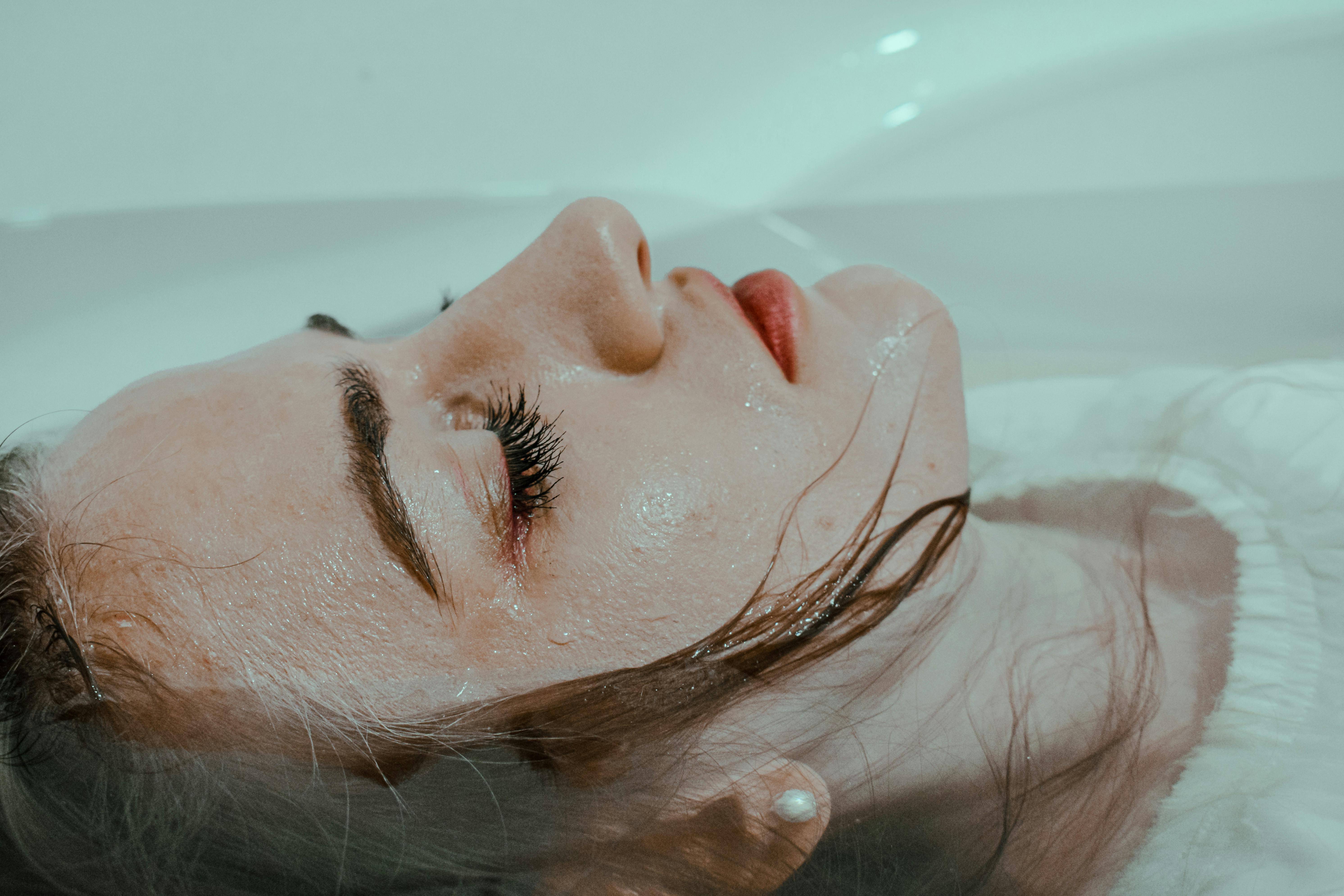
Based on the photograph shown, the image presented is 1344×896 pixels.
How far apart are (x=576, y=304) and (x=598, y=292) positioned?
15mm

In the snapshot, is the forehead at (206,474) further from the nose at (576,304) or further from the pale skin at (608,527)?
the nose at (576,304)

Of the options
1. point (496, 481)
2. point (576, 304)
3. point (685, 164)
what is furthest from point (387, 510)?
point (685, 164)

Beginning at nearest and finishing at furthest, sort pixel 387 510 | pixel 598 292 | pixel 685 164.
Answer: pixel 387 510, pixel 598 292, pixel 685 164

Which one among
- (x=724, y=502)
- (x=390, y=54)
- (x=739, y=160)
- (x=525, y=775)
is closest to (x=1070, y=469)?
(x=724, y=502)

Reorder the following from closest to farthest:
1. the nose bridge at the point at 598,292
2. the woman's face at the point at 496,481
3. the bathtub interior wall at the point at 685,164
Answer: the woman's face at the point at 496,481, the nose bridge at the point at 598,292, the bathtub interior wall at the point at 685,164

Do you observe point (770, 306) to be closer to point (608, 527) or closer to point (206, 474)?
point (608, 527)

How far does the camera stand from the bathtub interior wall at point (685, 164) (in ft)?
3.10

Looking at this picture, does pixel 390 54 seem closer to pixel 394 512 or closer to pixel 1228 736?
pixel 394 512

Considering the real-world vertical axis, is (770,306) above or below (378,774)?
above

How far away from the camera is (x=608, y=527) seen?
0.44 m

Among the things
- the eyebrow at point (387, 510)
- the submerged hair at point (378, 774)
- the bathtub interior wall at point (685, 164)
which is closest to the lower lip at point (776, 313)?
the submerged hair at point (378, 774)

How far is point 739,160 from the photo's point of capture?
1229mm

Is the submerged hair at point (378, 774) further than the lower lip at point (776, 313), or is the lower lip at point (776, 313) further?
the lower lip at point (776, 313)

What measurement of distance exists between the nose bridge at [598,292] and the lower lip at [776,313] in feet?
0.19
